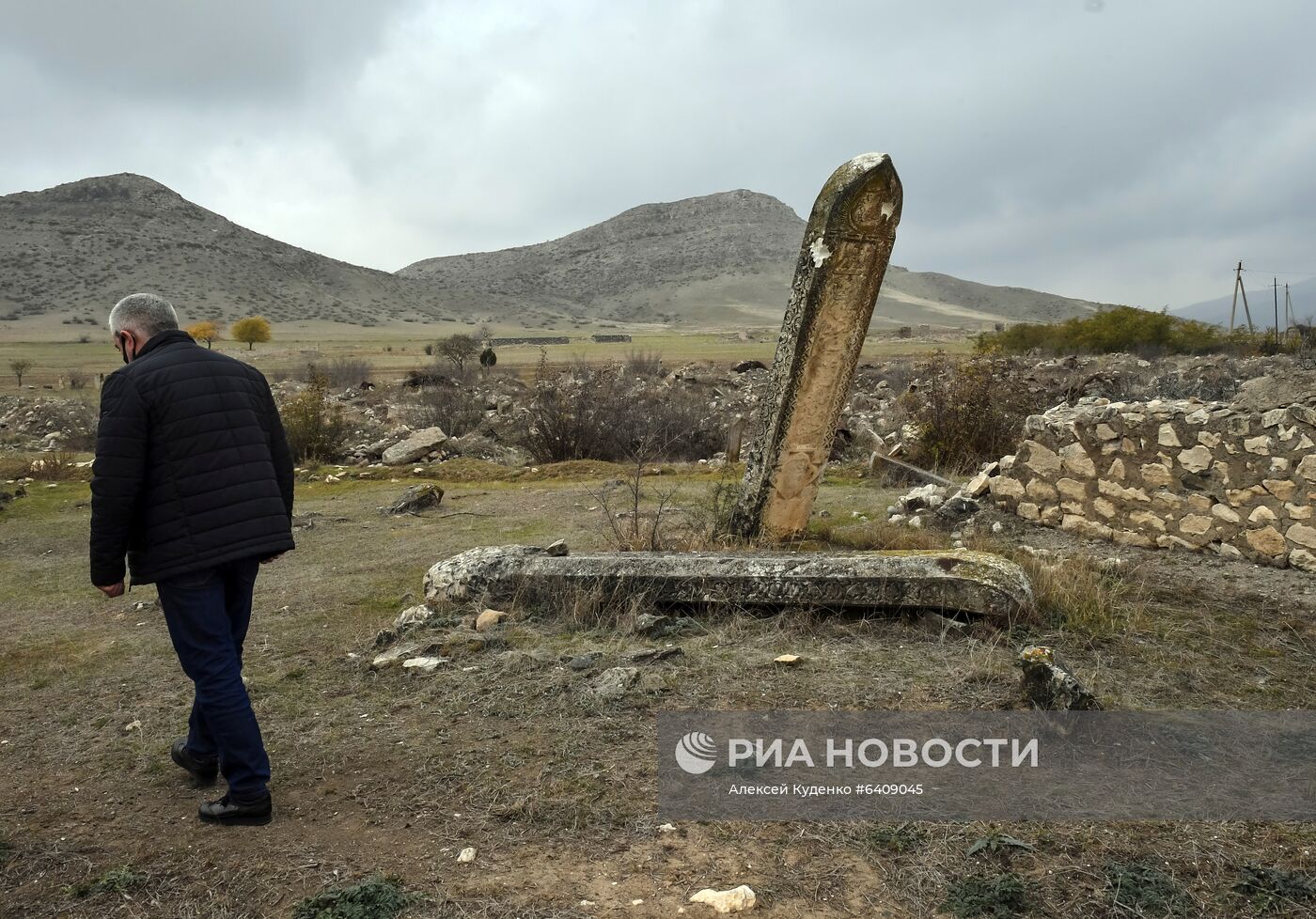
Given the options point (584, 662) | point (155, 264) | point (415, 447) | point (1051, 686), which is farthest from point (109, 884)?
point (155, 264)

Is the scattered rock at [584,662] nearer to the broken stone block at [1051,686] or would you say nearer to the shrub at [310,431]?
the broken stone block at [1051,686]

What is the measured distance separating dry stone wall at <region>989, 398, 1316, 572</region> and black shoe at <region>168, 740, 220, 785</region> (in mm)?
6506

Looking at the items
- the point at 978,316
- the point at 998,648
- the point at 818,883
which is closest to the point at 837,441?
the point at 998,648

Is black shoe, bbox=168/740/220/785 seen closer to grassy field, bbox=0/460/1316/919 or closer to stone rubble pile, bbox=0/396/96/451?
grassy field, bbox=0/460/1316/919

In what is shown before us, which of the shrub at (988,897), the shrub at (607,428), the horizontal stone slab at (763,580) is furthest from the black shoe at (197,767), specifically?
the shrub at (607,428)

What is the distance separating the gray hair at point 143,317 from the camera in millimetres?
3426

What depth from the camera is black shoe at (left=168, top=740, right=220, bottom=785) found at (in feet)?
11.7

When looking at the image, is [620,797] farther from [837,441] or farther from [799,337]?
[837,441]

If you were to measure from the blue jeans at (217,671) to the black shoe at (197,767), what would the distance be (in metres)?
0.32

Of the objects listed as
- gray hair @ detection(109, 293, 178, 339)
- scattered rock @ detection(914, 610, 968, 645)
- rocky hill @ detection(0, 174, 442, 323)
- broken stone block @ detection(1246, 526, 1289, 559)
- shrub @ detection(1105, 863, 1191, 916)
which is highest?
rocky hill @ detection(0, 174, 442, 323)

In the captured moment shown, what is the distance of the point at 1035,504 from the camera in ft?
26.0

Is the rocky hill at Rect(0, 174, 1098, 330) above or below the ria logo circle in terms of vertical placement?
above

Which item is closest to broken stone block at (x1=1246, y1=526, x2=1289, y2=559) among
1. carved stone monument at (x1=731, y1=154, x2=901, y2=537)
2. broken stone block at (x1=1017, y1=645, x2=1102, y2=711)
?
carved stone monument at (x1=731, y1=154, x2=901, y2=537)

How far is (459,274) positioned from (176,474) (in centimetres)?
14353
